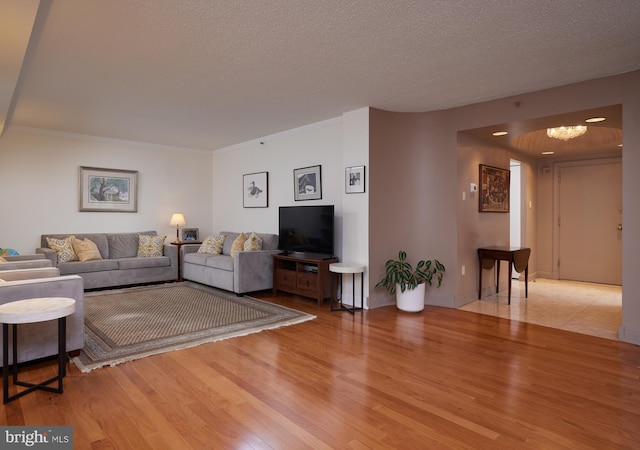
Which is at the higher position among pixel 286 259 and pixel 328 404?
pixel 286 259

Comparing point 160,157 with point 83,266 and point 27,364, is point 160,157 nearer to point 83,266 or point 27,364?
point 83,266

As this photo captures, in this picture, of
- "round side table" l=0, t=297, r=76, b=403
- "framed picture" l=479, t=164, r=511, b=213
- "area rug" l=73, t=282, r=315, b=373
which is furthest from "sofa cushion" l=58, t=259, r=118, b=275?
"framed picture" l=479, t=164, r=511, b=213

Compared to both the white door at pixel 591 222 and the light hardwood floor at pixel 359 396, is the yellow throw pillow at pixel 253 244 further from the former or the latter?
the white door at pixel 591 222

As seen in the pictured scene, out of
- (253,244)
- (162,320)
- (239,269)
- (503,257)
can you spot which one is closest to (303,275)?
(239,269)

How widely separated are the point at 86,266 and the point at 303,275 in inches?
120

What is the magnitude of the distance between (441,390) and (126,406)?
1834 millimetres

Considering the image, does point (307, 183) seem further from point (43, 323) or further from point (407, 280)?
point (43, 323)

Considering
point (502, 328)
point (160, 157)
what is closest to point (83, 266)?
point (160, 157)

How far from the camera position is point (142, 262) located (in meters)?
5.71

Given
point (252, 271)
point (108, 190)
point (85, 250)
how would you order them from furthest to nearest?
point (108, 190), point (85, 250), point (252, 271)

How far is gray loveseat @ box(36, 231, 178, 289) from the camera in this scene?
17.0ft

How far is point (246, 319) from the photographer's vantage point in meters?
3.87

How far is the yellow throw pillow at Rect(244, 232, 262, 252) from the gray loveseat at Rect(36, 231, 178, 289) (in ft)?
4.88
